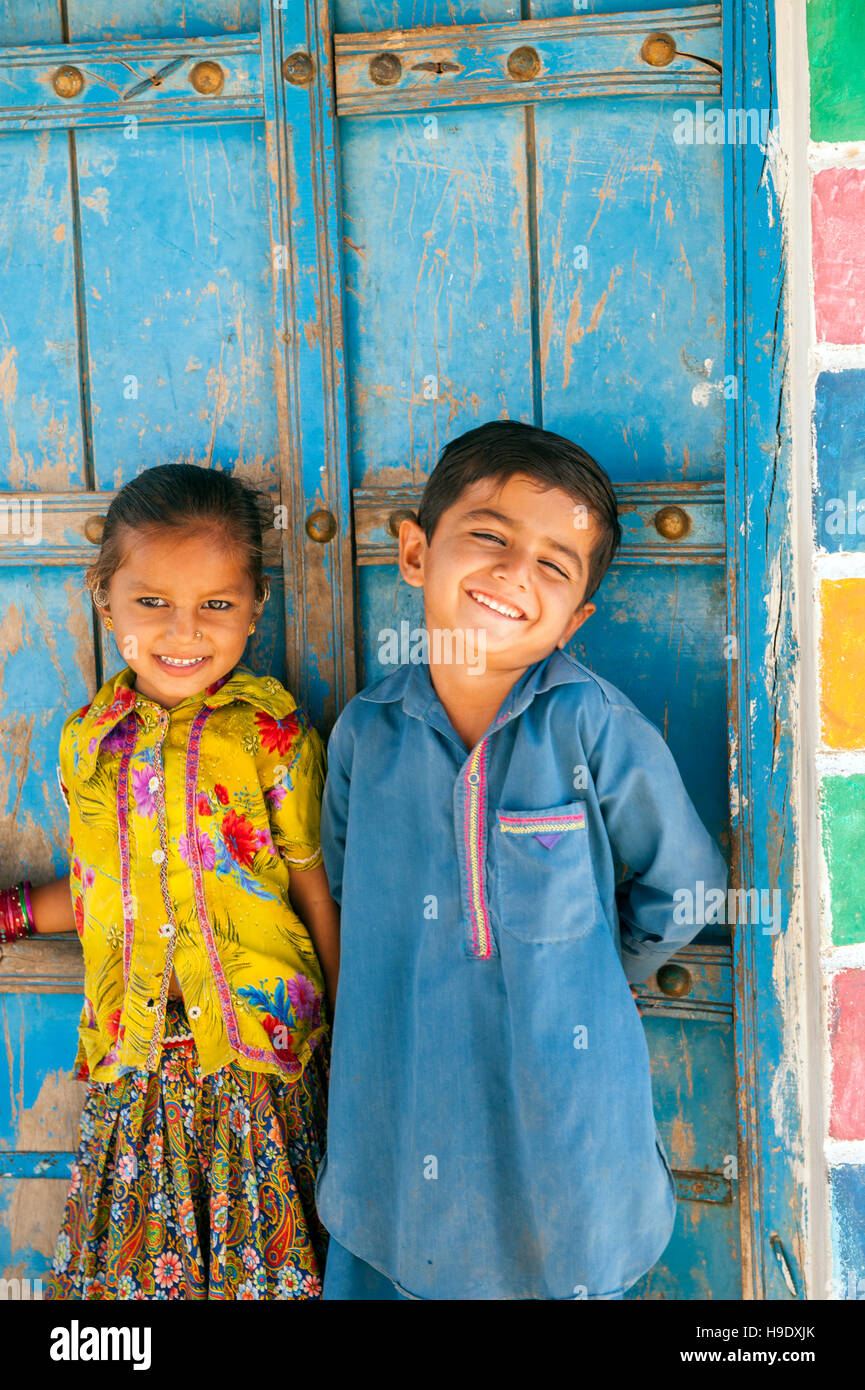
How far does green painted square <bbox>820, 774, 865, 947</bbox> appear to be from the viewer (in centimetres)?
127

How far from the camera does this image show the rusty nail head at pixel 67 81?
1496 mm

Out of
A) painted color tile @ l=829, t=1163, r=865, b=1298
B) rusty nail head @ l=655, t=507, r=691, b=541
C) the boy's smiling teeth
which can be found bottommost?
painted color tile @ l=829, t=1163, r=865, b=1298

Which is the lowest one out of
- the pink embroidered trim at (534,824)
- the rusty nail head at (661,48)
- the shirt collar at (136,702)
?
the pink embroidered trim at (534,824)

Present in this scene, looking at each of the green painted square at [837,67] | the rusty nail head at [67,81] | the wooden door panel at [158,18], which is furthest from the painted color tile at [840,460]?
the rusty nail head at [67,81]

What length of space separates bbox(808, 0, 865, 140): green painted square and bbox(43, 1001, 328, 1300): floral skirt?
4.38 feet

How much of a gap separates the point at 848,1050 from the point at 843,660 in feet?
1.55

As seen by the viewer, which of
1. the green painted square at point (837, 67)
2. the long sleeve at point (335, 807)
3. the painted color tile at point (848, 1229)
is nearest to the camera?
the green painted square at point (837, 67)

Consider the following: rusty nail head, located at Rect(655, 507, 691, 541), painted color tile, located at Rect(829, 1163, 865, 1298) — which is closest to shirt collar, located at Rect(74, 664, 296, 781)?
rusty nail head, located at Rect(655, 507, 691, 541)

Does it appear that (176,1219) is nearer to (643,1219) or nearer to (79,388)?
(643,1219)

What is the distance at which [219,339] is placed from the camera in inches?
60.2

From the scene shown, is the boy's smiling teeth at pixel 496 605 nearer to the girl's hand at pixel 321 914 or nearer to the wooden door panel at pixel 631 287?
the wooden door panel at pixel 631 287

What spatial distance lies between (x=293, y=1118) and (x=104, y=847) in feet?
1.47

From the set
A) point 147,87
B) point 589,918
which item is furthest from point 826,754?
point 147,87

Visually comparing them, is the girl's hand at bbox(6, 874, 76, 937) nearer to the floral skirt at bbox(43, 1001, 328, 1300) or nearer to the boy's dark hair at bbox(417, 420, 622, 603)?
the floral skirt at bbox(43, 1001, 328, 1300)
